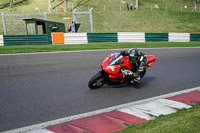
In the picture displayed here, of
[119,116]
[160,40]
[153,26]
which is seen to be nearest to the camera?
[119,116]

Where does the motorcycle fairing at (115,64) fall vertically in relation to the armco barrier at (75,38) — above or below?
below

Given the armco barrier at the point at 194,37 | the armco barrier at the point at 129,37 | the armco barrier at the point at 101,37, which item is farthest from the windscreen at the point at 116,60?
the armco barrier at the point at 194,37

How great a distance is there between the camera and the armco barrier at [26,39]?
17734 mm

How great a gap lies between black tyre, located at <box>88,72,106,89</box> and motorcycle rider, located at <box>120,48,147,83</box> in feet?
2.32

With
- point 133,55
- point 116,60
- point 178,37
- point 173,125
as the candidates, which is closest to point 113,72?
point 116,60

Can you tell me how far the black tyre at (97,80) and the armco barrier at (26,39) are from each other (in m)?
12.5

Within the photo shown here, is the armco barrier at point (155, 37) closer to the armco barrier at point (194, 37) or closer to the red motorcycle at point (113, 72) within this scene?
the armco barrier at point (194, 37)

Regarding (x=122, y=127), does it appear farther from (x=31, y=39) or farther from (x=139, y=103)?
(x=31, y=39)

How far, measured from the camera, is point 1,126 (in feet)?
15.5

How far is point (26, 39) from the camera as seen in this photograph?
18141 millimetres

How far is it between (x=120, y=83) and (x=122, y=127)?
3.00 meters

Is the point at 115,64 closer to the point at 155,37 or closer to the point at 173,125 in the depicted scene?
the point at 173,125

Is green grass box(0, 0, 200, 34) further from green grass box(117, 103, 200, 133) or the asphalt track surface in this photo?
green grass box(117, 103, 200, 133)

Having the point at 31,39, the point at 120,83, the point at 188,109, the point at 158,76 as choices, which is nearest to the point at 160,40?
the point at 31,39
